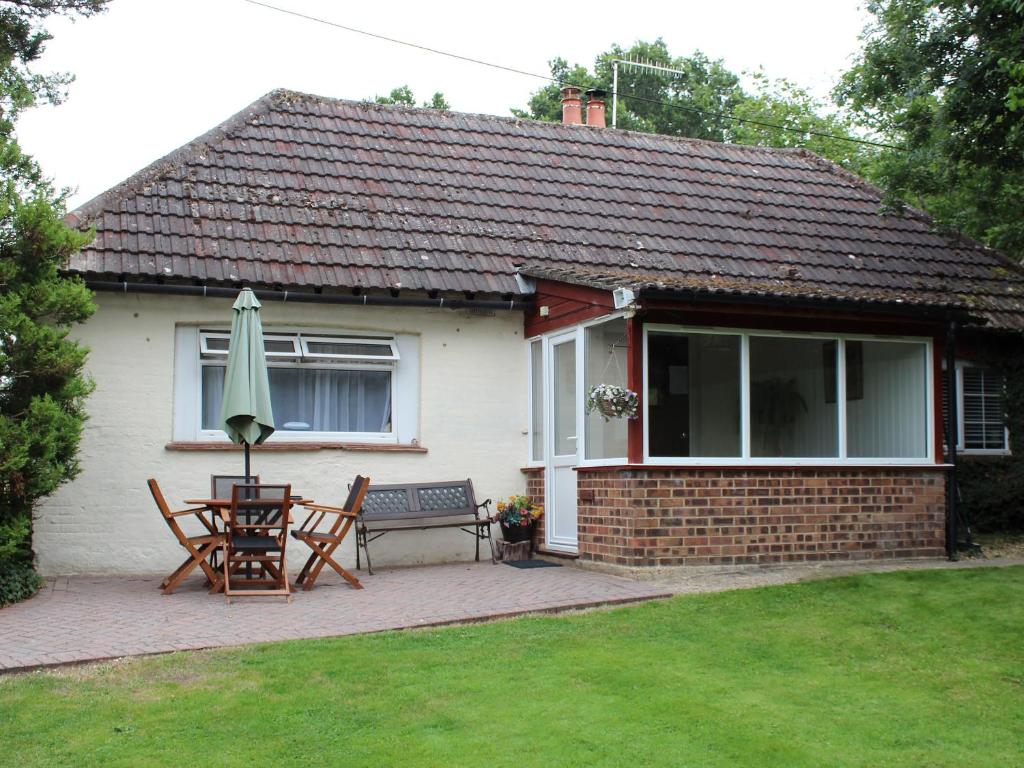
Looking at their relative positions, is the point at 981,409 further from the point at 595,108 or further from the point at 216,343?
the point at 216,343

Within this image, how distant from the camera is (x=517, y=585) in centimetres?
1027

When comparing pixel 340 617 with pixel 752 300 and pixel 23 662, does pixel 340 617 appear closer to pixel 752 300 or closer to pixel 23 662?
pixel 23 662

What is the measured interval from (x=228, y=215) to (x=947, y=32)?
7605 millimetres

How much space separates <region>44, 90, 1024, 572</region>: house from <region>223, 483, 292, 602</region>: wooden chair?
5.29ft

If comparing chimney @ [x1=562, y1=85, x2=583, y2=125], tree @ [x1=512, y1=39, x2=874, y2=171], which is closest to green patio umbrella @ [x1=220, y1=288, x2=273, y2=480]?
chimney @ [x1=562, y1=85, x2=583, y2=125]

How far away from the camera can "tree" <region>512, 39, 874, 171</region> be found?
102 feet

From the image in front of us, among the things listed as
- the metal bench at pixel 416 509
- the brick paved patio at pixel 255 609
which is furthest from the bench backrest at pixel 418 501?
the brick paved patio at pixel 255 609

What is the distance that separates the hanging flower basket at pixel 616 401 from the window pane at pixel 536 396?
1.92m

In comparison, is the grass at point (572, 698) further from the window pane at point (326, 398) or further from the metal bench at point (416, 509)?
the window pane at point (326, 398)

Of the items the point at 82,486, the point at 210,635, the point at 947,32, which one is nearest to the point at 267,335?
the point at 82,486

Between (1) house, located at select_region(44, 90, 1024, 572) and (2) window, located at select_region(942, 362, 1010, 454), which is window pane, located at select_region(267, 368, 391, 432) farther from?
(2) window, located at select_region(942, 362, 1010, 454)

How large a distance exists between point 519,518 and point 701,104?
32571mm

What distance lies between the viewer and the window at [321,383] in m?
11.9

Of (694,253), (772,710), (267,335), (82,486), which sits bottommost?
(772,710)
